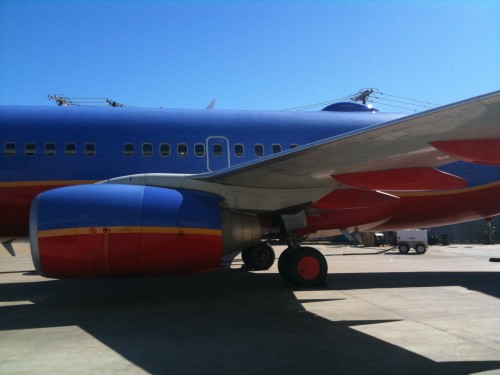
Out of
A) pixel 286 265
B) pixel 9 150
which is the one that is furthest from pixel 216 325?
pixel 9 150

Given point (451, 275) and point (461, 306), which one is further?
point (451, 275)

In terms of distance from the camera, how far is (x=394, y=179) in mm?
6742

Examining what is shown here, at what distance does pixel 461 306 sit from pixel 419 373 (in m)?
3.42

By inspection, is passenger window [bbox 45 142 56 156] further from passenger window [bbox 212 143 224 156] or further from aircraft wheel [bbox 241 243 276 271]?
aircraft wheel [bbox 241 243 276 271]

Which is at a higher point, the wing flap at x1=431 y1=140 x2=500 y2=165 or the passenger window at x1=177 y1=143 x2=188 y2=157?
the passenger window at x1=177 y1=143 x2=188 y2=157

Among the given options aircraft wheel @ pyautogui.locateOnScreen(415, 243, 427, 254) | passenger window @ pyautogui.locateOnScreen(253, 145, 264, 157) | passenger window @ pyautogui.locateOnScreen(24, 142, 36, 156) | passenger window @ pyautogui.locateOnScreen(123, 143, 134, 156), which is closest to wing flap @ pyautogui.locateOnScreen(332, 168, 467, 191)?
passenger window @ pyautogui.locateOnScreen(253, 145, 264, 157)

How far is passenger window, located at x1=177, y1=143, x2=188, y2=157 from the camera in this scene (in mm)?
8766

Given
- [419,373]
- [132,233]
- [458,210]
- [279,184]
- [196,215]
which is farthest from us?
[458,210]

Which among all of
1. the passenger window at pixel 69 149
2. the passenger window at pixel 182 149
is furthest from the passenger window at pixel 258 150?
the passenger window at pixel 69 149

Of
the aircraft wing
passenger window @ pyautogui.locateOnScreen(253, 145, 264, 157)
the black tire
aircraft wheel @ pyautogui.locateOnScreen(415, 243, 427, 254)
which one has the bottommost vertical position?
aircraft wheel @ pyautogui.locateOnScreen(415, 243, 427, 254)

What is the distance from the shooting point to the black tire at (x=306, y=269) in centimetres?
795

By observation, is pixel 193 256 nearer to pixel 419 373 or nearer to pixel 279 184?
pixel 279 184

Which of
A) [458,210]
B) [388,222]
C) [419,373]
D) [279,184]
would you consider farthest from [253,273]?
[419,373]

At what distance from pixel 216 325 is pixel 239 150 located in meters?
4.38
